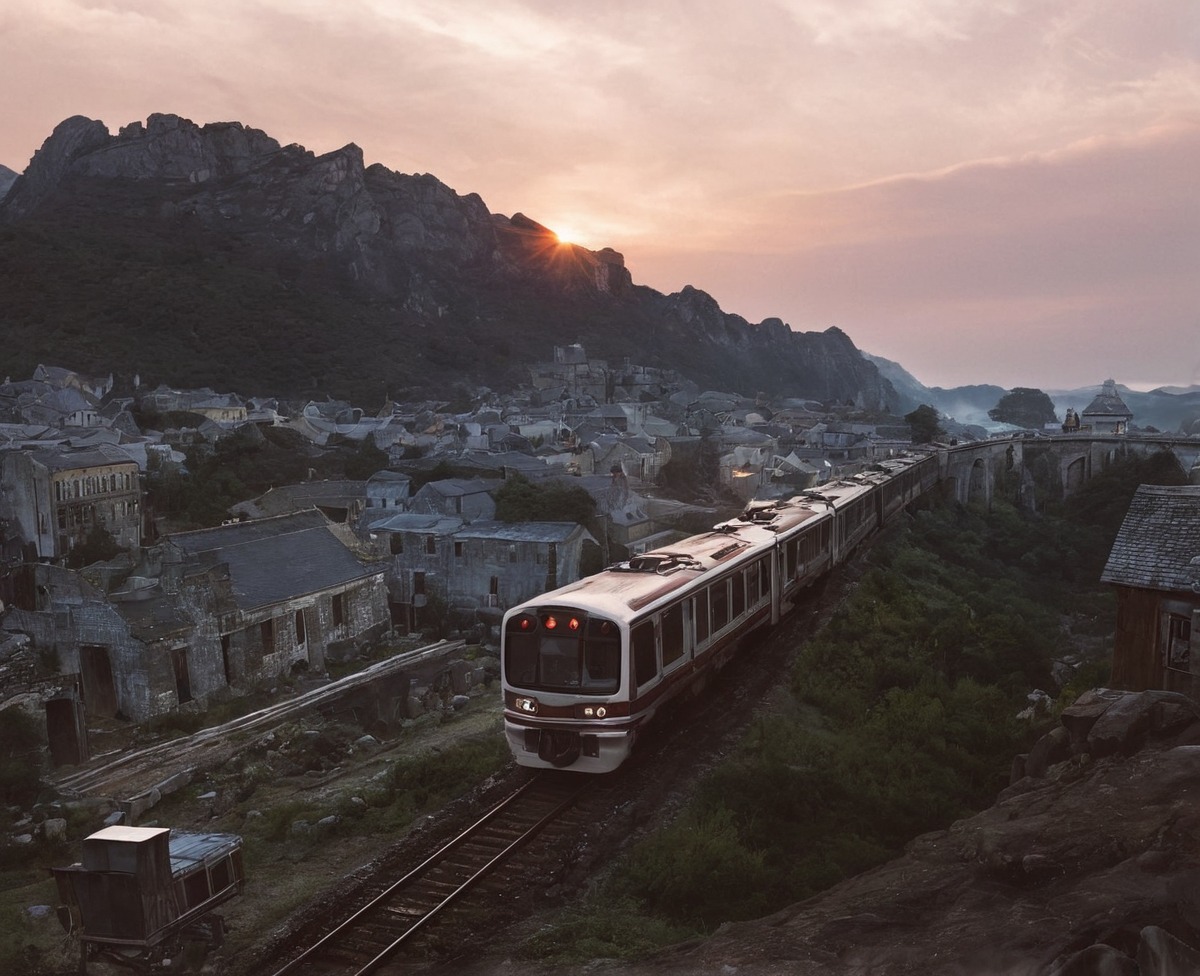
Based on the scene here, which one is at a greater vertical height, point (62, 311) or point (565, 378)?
point (62, 311)

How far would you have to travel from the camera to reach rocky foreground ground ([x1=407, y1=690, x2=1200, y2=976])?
6.25 metres

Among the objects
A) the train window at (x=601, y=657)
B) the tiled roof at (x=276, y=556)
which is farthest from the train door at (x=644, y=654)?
the tiled roof at (x=276, y=556)

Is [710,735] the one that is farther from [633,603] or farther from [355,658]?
[355,658]

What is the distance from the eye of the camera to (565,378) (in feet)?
417

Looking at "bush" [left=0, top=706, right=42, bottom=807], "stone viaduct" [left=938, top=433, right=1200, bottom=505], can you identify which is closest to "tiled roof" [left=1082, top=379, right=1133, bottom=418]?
"stone viaduct" [left=938, top=433, right=1200, bottom=505]

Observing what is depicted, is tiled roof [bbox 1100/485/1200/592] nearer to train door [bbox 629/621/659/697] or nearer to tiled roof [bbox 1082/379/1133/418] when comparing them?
train door [bbox 629/621/659/697]

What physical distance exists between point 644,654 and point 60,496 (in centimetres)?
3728

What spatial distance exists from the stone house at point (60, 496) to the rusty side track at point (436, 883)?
35.5 m

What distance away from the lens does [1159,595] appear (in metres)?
15.5

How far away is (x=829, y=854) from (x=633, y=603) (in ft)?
12.9

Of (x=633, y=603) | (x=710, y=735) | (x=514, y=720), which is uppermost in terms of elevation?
(x=633, y=603)

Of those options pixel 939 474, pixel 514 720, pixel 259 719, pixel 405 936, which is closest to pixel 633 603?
pixel 514 720

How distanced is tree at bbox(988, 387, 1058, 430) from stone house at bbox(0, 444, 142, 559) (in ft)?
526

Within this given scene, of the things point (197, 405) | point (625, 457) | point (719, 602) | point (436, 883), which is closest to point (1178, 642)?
point (719, 602)
